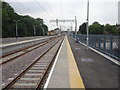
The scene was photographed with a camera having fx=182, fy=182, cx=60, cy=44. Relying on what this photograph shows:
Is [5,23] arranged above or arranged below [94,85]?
above

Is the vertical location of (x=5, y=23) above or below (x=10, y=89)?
above

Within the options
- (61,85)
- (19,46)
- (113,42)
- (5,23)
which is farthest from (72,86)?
(5,23)

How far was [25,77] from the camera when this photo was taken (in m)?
8.47

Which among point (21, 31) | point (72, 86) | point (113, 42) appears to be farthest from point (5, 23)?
point (72, 86)

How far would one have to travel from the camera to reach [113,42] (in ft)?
43.9

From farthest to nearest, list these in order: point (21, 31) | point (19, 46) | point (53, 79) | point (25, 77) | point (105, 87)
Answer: point (21, 31)
point (19, 46)
point (25, 77)
point (53, 79)
point (105, 87)

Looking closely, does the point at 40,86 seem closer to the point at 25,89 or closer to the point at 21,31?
the point at 25,89

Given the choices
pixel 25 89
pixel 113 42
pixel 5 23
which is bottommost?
pixel 25 89

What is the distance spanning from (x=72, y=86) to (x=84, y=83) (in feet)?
1.87

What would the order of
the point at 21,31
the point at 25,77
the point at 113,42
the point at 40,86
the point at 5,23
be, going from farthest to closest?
the point at 21,31 → the point at 5,23 → the point at 113,42 → the point at 25,77 → the point at 40,86

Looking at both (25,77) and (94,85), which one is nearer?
(94,85)

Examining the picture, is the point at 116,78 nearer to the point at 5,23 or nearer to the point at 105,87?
the point at 105,87

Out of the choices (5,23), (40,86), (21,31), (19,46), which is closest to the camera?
(40,86)

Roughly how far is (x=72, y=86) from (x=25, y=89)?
1742 millimetres
